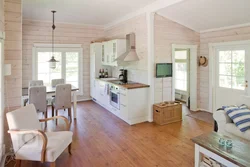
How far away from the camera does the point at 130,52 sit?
15.9 ft

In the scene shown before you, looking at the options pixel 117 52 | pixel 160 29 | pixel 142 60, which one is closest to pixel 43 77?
pixel 117 52

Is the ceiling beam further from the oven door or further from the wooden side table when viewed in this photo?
the wooden side table

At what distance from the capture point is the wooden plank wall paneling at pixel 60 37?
19.2 ft

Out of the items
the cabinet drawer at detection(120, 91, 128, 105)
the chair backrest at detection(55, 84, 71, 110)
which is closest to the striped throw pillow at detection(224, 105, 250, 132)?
the cabinet drawer at detection(120, 91, 128, 105)

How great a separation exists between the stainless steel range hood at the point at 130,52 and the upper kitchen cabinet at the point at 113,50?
6.8 inches

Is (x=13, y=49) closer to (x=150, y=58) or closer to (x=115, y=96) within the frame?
(x=115, y=96)

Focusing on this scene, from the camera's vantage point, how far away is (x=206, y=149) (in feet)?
7.16

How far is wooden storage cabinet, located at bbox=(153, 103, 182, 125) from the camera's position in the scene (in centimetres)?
439

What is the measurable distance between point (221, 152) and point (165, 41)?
330cm

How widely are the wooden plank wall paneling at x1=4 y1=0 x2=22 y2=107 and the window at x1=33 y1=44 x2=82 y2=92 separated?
3.06 meters

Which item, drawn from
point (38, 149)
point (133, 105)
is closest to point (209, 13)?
point (133, 105)

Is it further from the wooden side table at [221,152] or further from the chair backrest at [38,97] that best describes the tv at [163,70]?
the chair backrest at [38,97]

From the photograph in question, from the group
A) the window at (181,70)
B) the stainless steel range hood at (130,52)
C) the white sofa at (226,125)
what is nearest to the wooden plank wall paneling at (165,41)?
Result: the stainless steel range hood at (130,52)

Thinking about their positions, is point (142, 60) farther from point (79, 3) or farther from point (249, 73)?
point (249, 73)
